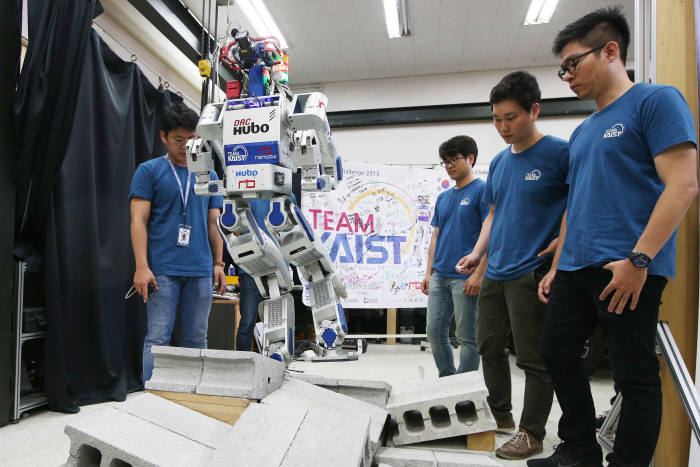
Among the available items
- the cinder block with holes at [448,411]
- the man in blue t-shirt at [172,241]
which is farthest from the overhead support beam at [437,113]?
the cinder block with holes at [448,411]

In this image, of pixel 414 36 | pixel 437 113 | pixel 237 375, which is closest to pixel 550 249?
pixel 237 375

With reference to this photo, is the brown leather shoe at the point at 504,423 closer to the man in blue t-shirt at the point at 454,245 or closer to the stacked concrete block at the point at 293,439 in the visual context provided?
the man in blue t-shirt at the point at 454,245

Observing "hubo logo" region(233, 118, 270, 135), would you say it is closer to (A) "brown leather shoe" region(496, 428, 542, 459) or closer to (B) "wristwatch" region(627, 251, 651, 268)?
(B) "wristwatch" region(627, 251, 651, 268)

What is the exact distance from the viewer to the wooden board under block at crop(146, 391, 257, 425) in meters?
1.50

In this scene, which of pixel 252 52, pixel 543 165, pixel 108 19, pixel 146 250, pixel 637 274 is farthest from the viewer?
pixel 108 19

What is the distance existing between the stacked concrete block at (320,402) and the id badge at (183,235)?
0.85 metres

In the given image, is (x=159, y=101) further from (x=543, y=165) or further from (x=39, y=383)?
(x=543, y=165)

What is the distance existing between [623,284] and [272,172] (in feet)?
3.95

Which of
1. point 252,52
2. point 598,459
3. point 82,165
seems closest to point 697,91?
point 598,459

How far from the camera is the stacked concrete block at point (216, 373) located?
1.53m

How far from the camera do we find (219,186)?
1.80 metres

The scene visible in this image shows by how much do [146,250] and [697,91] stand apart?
239cm

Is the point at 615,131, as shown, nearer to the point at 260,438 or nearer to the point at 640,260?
the point at 640,260

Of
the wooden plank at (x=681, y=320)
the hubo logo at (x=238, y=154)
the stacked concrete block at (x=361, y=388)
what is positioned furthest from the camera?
the stacked concrete block at (x=361, y=388)
